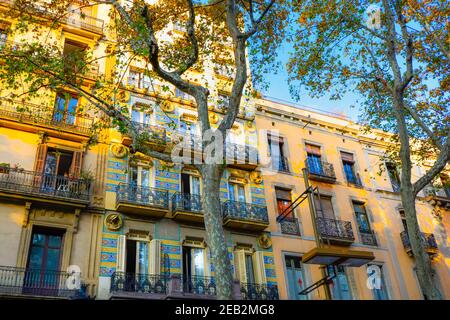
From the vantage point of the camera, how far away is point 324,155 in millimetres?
24672

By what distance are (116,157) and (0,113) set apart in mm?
4682

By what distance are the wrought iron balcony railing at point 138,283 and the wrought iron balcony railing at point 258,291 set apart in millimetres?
3315

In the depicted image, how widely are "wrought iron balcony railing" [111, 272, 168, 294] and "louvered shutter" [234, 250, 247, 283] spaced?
3331mm

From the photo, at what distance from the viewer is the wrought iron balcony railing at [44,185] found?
630 inches

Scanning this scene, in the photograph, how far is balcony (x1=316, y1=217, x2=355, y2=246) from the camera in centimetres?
2103

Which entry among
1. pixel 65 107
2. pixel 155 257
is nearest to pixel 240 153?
pixel 155 257

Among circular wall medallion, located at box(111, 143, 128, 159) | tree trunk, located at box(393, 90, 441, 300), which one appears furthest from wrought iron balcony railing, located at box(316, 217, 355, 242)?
circular wall medallion, located at box(111, 143, 128, 159)

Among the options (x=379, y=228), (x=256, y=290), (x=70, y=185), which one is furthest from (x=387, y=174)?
(x=70, y=185)

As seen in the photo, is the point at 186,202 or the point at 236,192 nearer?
the point at 186,202

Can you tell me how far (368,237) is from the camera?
22719mm

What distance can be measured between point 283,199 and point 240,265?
181 inches

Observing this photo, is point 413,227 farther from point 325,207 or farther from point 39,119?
point 39,119

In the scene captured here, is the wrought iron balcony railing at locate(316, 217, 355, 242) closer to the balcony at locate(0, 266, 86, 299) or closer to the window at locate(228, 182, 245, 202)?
the window at locate(228, 182, 245, 202)

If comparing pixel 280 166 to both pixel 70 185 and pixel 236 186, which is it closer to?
pixel 236 186
